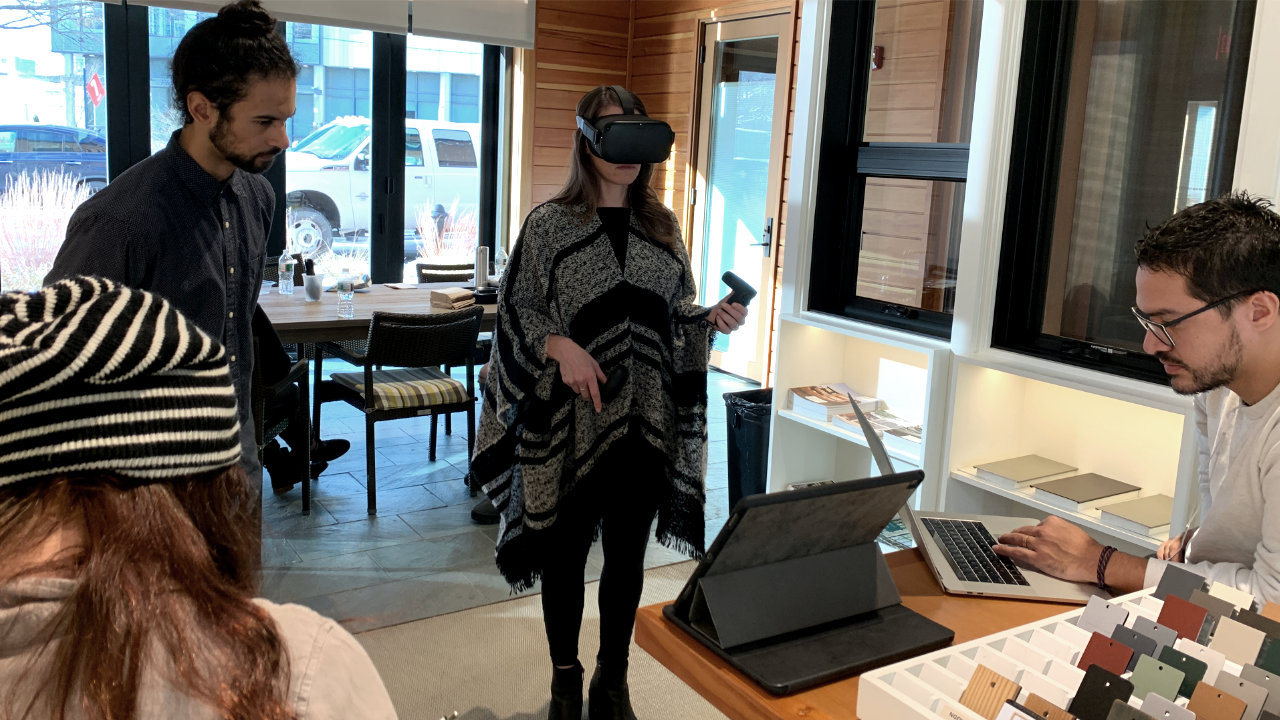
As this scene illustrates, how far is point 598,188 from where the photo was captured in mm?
2199

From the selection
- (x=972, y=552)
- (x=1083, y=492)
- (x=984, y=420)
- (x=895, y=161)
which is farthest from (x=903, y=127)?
(x=972, y=552)

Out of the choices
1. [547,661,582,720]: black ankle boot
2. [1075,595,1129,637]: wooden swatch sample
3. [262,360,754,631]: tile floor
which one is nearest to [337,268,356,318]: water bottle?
[262,360,754,631]: tile floor

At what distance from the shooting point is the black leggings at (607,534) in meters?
2.21

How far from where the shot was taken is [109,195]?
1836 mm

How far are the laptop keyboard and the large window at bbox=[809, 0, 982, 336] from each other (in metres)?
1.43

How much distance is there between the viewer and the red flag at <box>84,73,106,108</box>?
18.8ft

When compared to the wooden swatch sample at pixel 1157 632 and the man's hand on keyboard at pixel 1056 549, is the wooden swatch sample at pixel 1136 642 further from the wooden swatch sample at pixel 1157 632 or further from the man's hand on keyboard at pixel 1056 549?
the man's hand on keyboard at pixel 1056 549

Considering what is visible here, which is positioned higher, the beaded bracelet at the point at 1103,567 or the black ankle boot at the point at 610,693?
the beaded bracelet at the point at 1103,567

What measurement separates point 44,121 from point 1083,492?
5850 mm

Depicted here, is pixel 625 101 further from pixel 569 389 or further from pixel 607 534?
pixel 607 534

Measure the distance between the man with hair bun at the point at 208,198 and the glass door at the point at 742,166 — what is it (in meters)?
4.31

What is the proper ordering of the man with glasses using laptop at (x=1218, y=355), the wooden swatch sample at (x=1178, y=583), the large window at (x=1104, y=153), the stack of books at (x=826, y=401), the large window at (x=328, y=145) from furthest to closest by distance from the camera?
the large window at (x=328, y=145)
the stack of books at (x=826, y=401)
the large window at (x=1104, y=153)
the man with glasses using laptop at (x=1218, y=355)
the wooden swatch sample at (x=1178, y=583)

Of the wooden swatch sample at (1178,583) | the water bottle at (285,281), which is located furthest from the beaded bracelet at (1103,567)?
the water bottle at (285,281)

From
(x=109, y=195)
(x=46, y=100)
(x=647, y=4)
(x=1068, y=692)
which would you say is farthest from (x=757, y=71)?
(x=1068, y=692)
